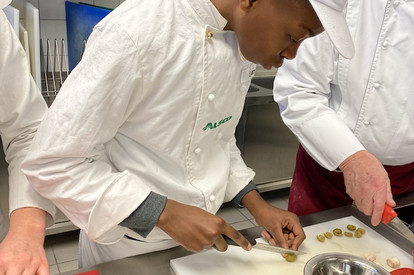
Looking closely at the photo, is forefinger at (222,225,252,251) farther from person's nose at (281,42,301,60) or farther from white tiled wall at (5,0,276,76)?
white tiled wall at (5,0,276,76)

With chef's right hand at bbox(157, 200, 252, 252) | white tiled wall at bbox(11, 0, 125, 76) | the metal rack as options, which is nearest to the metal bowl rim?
chef's right hand at bbox(157, 200, 252, 252)

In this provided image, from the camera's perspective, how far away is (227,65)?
709 mm

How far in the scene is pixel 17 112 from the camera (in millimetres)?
762

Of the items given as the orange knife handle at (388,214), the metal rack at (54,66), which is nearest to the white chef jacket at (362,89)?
the orange knife handle at (388,214)

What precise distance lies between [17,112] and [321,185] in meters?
0.76

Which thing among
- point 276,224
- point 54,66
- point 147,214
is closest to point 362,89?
point 276,224

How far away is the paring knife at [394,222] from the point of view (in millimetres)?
797

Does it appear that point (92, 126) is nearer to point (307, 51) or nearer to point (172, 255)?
point (172, 255)

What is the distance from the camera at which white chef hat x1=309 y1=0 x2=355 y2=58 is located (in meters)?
0.56

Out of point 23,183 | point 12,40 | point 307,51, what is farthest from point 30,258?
point 307,51

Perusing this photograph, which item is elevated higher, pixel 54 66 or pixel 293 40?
pixel 293 40

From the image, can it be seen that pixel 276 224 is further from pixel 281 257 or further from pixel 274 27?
pixel 274 27

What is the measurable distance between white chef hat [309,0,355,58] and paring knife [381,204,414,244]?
344 millimetres

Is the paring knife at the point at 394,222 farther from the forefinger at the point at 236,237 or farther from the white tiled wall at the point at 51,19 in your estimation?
the white tiled wall at the point at 51,19
